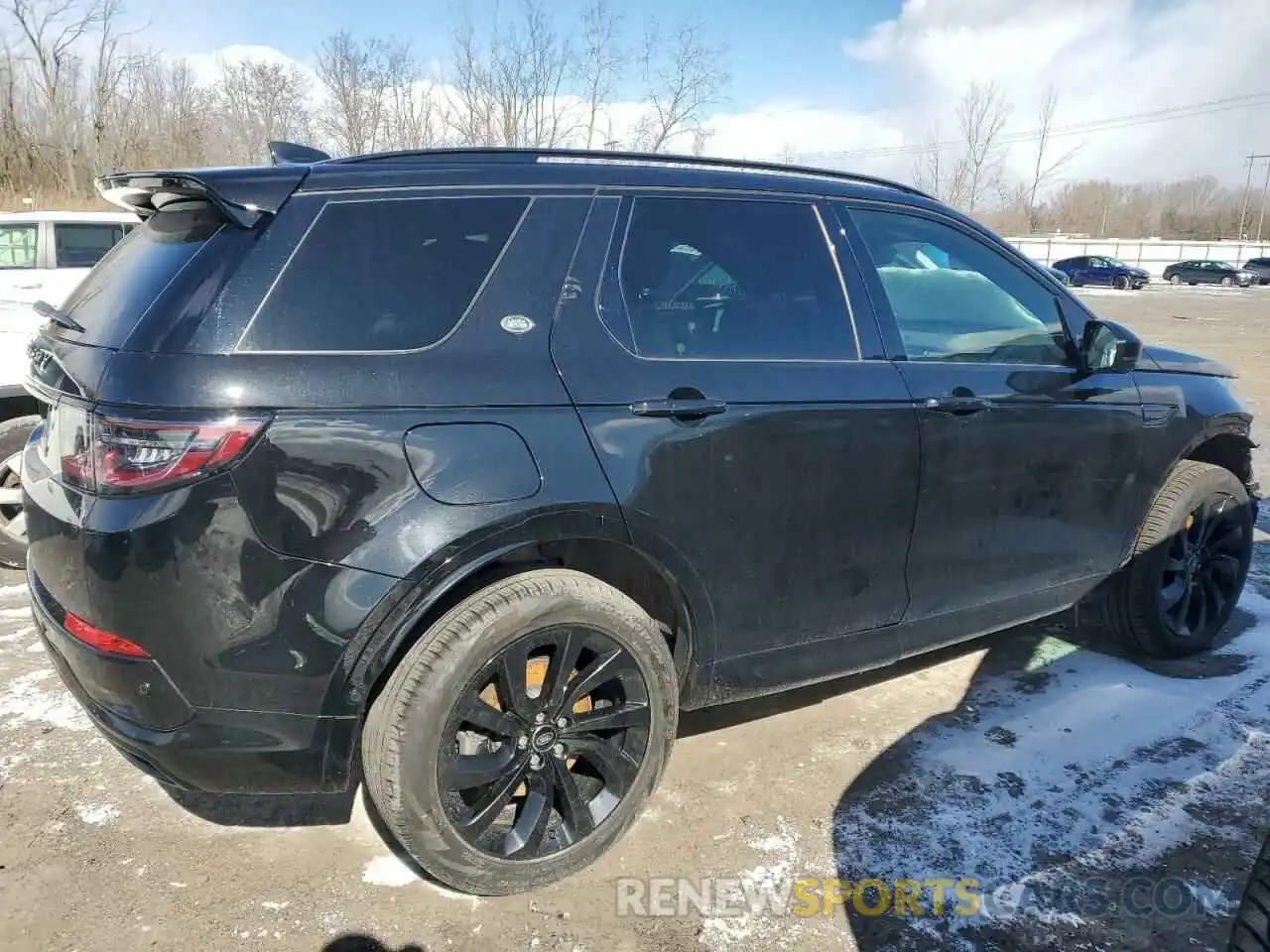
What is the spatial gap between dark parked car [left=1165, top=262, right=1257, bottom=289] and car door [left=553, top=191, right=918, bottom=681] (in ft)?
171

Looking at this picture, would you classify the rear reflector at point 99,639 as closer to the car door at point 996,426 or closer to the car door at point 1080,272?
the car door at point 996,426

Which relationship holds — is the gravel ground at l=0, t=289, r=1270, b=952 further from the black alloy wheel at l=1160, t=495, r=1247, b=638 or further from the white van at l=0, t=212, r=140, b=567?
the white van at l=0, t=212, r=140, b=567

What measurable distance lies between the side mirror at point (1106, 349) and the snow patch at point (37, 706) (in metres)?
4.00

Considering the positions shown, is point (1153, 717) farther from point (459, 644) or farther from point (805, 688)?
point (459, 644)

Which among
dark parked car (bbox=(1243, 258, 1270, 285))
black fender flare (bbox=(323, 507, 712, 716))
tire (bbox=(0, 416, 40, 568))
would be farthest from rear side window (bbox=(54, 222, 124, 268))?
dark parked car (bbox=(1243, 258, 1270, 285))

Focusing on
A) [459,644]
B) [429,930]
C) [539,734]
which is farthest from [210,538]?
[429,930]

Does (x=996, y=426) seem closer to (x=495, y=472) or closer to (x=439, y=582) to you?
(x=495, y=472)

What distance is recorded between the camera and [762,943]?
234 centimetres

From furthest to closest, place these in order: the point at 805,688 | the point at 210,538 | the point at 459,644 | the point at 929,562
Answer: the point at 805,688 → the point at 929,562 → the point at 459,644 → the point at 210,538

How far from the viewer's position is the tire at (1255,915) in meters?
1.80

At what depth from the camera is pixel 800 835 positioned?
2771 mm

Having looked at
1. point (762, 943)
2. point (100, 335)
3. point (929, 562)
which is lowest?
point (762, 943)

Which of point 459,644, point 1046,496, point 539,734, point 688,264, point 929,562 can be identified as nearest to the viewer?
point 459,644

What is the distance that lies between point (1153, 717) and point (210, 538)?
3.42m
